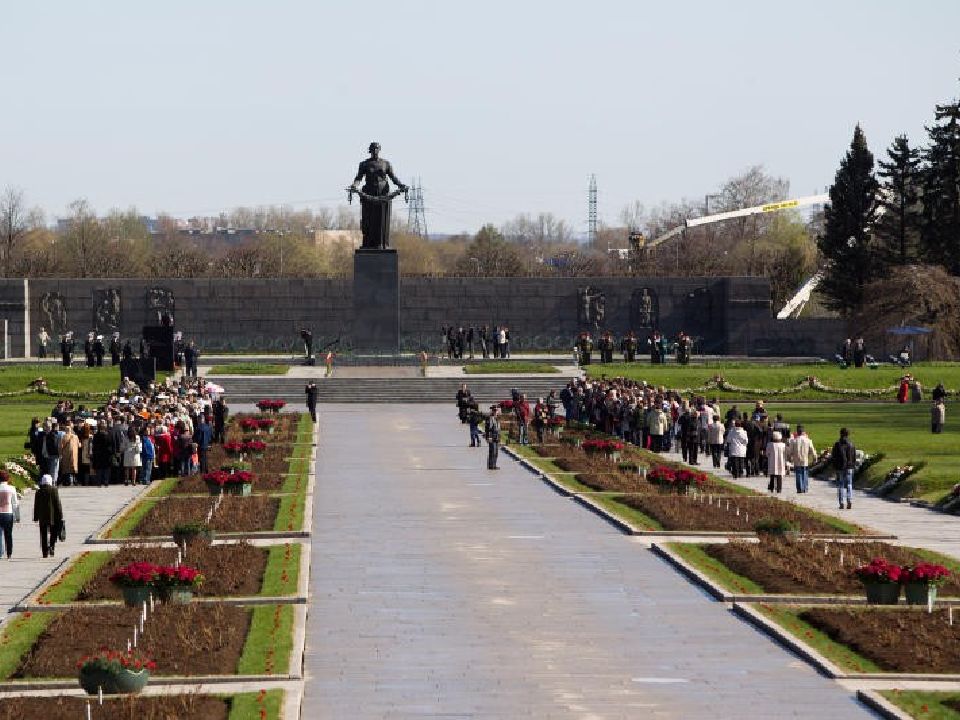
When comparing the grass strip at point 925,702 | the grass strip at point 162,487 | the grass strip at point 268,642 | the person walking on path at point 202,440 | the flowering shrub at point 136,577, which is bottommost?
the grass strip at point 925,702

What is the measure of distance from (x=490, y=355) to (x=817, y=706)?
232 ft

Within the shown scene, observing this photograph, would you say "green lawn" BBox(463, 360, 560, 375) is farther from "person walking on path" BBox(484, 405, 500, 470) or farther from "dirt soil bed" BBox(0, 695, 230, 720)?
"dirt soil bed" BBox(0, 695, 230, 720)

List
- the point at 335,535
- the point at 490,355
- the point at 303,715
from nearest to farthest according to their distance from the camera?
the point at 303,715 < the point at 335,535 < the point at 490,355

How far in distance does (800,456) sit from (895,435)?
14459 millimetres

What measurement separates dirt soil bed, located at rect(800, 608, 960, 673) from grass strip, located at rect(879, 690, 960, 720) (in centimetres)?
96

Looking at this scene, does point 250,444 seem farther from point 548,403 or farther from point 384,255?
point 384,255

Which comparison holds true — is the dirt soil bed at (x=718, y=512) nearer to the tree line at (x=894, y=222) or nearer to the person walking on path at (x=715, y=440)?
the person walking on path at (x=715, y=440)

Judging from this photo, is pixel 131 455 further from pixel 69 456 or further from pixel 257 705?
pixel 257 705

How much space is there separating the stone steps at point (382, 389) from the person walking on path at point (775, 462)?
2940 centimetres

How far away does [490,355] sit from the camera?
87812 mm

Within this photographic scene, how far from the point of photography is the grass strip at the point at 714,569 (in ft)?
78.4

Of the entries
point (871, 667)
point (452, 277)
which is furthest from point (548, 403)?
point (452, 277)

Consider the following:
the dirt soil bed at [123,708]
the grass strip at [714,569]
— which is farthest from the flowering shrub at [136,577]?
the grass strip at [714,569]

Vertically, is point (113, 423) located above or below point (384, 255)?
below
